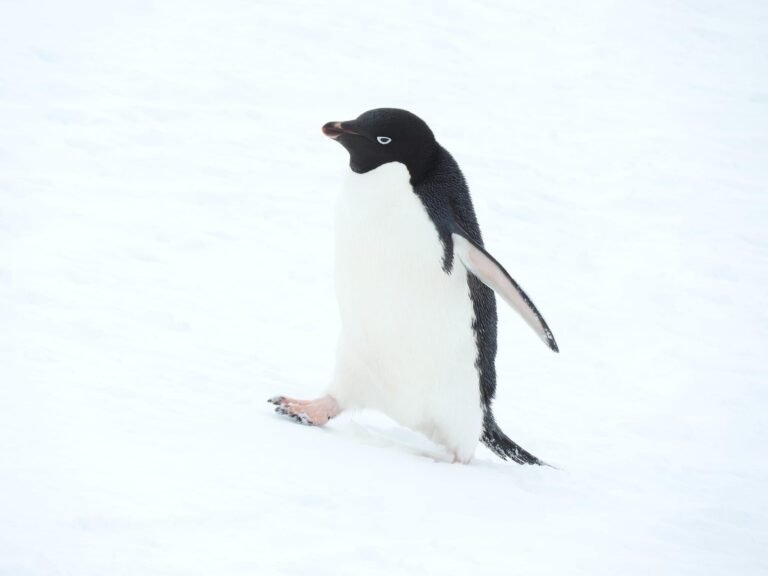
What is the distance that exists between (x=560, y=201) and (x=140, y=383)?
5.03 meters

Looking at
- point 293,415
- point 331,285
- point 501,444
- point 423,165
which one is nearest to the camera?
point 293,415

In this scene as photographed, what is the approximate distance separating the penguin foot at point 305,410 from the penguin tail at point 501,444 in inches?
22.9

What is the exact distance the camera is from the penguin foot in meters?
3.06

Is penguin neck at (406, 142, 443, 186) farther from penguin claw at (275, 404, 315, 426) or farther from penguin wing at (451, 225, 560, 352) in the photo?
penguin claw at (275, 404, 315, 426)

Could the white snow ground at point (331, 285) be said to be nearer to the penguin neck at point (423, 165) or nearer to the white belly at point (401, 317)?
the white belly at point (401, 317)

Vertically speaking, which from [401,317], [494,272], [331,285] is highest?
[494,272]

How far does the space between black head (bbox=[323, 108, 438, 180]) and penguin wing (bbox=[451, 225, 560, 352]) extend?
266 millimetres

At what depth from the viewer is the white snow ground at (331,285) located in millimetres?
2230

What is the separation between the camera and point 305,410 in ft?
10.2

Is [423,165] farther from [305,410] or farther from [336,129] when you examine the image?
[305,410]

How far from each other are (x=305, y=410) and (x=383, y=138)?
2.96 feet

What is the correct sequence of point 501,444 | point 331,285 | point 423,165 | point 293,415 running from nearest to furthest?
1. point 293,415
2. point 423,165
3. point 501,444
4. point 331,285

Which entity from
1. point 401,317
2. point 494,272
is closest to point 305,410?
point 401,317

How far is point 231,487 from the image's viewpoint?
2266 mm
